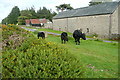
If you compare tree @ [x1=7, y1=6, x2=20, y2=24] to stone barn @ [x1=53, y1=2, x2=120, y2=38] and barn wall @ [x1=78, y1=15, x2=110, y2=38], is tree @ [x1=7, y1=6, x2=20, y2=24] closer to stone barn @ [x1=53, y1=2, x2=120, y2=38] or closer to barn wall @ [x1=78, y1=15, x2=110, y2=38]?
stone barn @ [x1=53, y1=2, x2=120, y2=38]

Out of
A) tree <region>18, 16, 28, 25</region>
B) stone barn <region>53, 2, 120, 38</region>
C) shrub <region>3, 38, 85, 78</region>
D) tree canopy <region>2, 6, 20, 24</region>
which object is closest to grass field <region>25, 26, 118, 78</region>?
shrub <region>3, 38, 85, 78</region>

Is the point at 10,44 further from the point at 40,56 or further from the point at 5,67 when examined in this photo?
the point at 40,56

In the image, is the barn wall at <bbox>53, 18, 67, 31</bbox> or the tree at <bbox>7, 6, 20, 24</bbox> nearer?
the barn wall at <bbox>53, 18, 67, 31</bbox>

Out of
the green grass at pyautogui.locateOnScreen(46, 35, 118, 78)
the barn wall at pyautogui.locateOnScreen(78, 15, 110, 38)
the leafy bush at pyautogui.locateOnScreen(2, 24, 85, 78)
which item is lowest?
the green grass at pyautogui.locateOnScreen(46, 35, 118, 78)

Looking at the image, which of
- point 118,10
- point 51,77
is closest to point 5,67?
point 51,77

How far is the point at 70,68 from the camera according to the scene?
3.82m

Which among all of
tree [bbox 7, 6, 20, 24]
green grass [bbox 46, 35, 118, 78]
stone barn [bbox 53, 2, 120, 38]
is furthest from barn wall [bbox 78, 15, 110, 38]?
tree [bbox 7, 6, 20, 24]

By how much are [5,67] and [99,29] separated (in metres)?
34.7

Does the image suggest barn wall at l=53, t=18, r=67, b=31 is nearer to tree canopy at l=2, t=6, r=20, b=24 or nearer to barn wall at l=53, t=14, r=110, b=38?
barn wall at l=53, t=14, r=110, b=38

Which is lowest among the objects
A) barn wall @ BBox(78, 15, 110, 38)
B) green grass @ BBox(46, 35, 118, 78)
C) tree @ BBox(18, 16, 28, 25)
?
green grass @ BBox(46, 35, 118, 78)

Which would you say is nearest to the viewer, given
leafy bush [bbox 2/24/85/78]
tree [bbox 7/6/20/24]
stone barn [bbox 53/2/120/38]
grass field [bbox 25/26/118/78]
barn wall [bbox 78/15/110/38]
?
leafy bush [bbox 2/24/85/78]

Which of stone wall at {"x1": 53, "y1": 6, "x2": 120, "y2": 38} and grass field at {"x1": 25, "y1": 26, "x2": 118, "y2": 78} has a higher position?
stone wall at {"x1": 53, "y1": 6, "x2": 120, "y2": 38}

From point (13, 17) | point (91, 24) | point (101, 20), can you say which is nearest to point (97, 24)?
point (101, 20)

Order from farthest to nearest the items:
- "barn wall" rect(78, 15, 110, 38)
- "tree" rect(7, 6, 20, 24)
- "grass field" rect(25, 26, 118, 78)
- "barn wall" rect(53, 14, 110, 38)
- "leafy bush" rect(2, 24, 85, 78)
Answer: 1. "tree" rect(7, 6, 20, 24)
2. "barn wall" rect(53, 14, 110, 38)
3. "barn wall" rect(78, 15, 110, 38)
4. "grass field" rect(25, 26, 118, 78)
5. "leafy bush" rect(2, 24, 85, 78)
